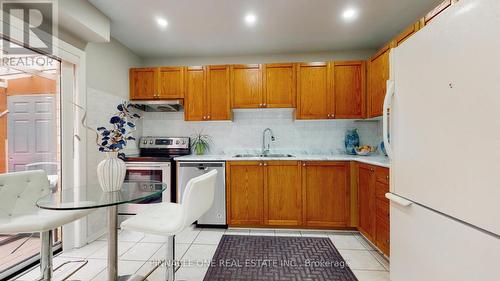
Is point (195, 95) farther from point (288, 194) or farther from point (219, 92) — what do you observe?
point (288, 194)

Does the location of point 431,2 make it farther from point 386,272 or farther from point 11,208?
point 11,208

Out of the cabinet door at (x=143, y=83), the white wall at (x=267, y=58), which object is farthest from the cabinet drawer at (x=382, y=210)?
the cabinet door at (x=143, y=83)

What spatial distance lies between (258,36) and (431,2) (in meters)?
1.82

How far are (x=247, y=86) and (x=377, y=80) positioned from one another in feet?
5.37

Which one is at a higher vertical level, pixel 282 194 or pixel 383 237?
pixel 282 194

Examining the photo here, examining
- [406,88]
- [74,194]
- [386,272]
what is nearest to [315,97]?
[406,88]

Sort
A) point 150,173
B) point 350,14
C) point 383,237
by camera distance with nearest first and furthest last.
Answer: point 383,237, point 350,14, point 150,173

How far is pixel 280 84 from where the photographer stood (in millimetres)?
3141

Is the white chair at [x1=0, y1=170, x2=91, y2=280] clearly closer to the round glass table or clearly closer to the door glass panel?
the round glass table

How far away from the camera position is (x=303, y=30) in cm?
274

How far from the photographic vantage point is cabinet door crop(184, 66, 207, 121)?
3238 millimetres

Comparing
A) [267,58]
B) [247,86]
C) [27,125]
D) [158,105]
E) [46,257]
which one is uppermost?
[267,58]

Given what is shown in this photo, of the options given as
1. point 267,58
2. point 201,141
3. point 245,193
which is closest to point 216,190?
point 245,193

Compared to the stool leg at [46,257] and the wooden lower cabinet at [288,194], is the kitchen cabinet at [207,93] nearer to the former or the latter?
the wooden lower cabinet at [288,194]
